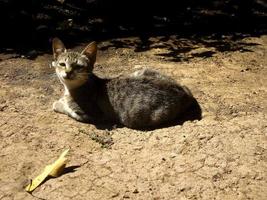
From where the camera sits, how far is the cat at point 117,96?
6094 millimetres

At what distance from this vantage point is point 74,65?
6.18 m

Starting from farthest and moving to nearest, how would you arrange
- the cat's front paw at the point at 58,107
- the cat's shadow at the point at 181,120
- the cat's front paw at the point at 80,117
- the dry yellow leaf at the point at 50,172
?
the cat's front paw at the point at 58,107, the cat's front paw at the point at 80,117, the cat's shadow at the point at 181,120, the dry yellow leaf at the point at 50,172

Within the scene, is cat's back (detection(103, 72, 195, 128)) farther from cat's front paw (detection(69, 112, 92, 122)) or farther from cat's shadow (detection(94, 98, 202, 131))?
cat's front paw (detection(69, 112, 92, 122))

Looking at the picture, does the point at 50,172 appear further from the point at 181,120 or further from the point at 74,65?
the point at 181,120

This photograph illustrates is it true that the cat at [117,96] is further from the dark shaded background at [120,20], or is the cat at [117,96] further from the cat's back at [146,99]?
the dark shaded background at [120,20]

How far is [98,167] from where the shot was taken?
5.40 meters

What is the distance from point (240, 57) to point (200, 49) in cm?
79

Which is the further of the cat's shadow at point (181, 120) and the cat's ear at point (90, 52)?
the cat's ear at point (90, 52)

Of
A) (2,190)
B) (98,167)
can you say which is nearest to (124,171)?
(98,167)

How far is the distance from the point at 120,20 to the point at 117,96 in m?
4.07

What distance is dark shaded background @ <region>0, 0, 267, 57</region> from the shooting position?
924 centimetres

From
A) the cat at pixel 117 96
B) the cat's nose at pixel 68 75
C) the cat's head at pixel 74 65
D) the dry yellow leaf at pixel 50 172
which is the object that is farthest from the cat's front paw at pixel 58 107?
the dry yellow leaf at pixel 50 172

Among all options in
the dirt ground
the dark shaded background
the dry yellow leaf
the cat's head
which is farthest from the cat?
the dark shaded background

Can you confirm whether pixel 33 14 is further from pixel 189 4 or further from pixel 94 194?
pixel 94 194
